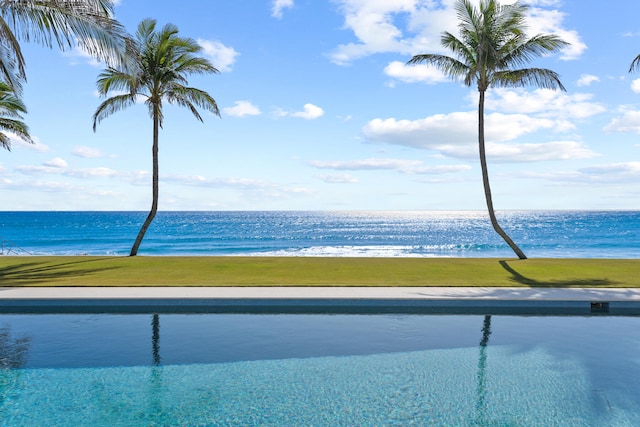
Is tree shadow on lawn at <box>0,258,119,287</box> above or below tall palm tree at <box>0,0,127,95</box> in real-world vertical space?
below

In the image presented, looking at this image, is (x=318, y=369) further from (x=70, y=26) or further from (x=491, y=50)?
(x=491, y=50)

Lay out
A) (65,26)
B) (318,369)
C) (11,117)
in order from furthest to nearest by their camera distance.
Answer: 1. (11,117)
2. (65,26)
3. (318,369)

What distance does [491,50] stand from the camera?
18812 mm

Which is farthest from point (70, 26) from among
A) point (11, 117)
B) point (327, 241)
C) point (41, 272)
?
point (327, 241)

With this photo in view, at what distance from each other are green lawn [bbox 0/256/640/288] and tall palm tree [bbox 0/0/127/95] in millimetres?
6045

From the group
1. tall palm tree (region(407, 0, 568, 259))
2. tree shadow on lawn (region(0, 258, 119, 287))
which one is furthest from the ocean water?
tall palm tree (region(407, 0, 568, 259))

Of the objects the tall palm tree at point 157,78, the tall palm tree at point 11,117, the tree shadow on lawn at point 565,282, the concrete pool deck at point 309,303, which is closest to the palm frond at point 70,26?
the concrete pool deck at point 309,303

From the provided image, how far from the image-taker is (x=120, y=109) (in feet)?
68.8

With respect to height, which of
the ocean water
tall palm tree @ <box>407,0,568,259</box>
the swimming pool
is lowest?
the ocean water

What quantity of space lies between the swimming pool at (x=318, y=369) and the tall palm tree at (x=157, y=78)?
1134cm

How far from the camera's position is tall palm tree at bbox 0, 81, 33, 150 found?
2022 centimetres

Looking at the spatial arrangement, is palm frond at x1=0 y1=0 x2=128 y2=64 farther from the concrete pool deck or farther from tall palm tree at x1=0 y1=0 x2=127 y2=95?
the concrete pool deck

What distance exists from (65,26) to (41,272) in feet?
26.0

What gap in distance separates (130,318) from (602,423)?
8726 mm
